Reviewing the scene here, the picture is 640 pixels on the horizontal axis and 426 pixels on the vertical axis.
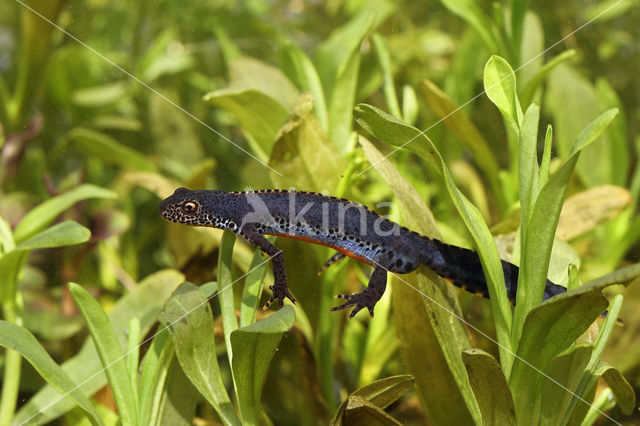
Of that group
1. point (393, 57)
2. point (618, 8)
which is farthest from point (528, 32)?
point (618, 8)

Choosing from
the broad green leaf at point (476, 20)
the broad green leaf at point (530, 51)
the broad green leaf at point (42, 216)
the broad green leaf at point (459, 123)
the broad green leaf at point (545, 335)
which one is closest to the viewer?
the broad green leaf at point (545, 335)

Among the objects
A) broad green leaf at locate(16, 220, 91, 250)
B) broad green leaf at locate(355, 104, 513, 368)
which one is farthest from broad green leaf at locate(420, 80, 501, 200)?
broad green leaf at locate(16, 220, 91, 250)

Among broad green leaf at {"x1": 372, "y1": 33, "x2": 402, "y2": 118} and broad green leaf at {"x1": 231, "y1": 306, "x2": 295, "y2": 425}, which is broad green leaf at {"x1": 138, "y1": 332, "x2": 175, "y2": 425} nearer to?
broad green leaf at {"x1": 231, "y1": 306, "x2": 295, "y2": 425}

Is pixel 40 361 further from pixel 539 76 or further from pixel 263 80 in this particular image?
pixel 539 76

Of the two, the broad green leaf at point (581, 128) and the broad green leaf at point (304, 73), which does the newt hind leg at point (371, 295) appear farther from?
the broad green leaf at point (581, 128)

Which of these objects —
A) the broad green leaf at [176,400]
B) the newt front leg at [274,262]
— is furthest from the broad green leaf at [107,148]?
the broad green leaf at [176,400]

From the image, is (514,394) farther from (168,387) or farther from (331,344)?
(168,387)
